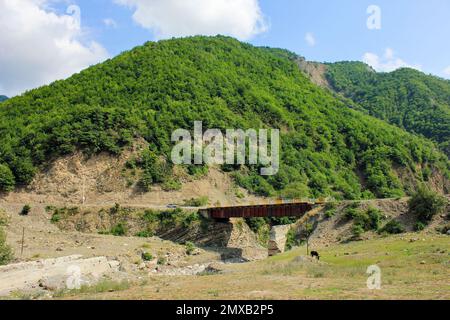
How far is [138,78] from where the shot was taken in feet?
314

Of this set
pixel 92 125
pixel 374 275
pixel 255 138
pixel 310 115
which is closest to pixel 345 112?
pixel 310 115

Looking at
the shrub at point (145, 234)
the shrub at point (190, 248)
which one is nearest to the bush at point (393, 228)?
the shrub at point (190, 248)

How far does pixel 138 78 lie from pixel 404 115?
96873 mm

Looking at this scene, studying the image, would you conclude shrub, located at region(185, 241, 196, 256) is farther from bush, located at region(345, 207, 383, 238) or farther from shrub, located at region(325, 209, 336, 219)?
bush, located at region(345, 207, 383, 238)

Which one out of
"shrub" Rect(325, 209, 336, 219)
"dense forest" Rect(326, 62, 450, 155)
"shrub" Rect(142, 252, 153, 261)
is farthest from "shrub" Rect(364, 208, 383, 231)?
"dense forest" Rect(326, 62, 450, 155)

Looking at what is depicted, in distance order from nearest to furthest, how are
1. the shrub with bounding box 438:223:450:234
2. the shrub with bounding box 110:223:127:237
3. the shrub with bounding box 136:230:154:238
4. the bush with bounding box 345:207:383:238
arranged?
the shrub with bounding box 438:223:450:234
the bush with bounding box 345:207:383:238
the shrub with bounding box 136:230:154:238
the shrub with bounding box 110:223:127:237

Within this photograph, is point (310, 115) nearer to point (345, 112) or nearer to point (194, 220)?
point (345, 112)

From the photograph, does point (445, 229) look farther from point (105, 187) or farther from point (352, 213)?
point (105, 187)

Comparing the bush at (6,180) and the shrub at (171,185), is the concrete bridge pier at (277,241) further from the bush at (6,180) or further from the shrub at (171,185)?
the bush at (6,180)

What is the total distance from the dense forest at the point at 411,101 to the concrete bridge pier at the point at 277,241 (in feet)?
301

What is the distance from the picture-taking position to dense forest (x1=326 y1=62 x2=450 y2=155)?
134 m

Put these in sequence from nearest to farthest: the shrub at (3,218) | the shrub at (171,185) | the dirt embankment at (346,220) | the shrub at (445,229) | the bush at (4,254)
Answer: the bush at (4,254), the shrub at (445,229), the dirt embankment at (346,220), the shrub at (3,218), the shrub at (171,185)

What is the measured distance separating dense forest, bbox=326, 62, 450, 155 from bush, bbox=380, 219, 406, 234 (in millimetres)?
91119

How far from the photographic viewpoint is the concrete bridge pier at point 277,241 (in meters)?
43.7
